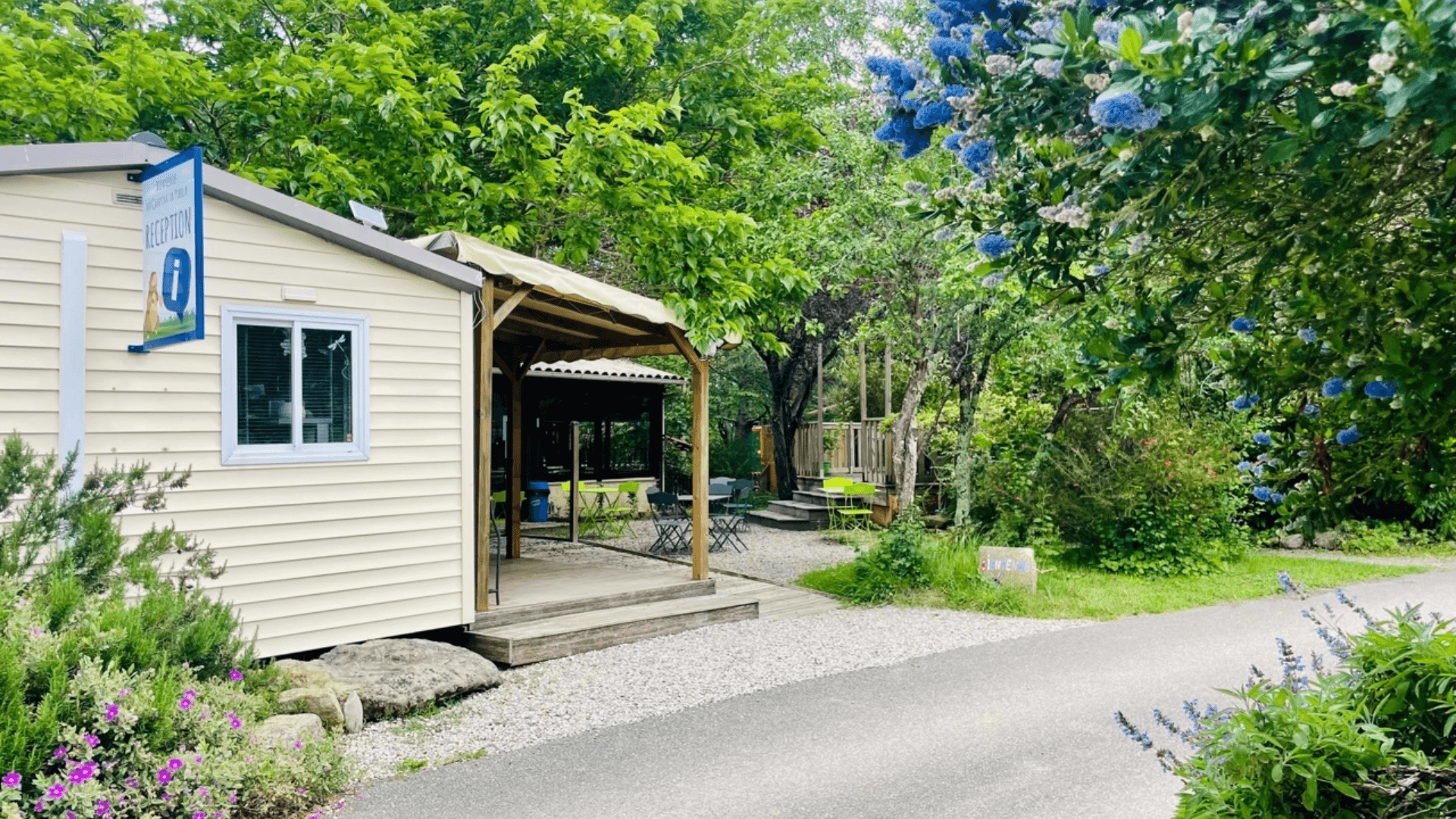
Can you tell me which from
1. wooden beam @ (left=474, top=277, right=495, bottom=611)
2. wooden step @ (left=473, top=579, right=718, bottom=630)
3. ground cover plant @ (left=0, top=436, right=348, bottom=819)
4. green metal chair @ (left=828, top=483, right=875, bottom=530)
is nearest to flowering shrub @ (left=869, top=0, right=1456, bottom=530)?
ground cover plant @ (left=0, top=436, right=348, bottom=819)

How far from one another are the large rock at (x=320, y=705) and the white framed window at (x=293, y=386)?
1766 millimetres

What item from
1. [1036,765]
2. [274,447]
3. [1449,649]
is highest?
[274,447]

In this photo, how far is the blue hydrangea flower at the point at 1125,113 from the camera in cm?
184

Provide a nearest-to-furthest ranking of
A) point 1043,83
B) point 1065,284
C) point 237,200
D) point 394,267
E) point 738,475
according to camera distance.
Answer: point 1043,83 < point 1065,284 < point 237,200 < point 394,267 < point 738,475

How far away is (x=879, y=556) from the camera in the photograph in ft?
33.9

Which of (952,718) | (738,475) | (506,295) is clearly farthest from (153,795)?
(738,475)

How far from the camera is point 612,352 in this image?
10406 millimetres

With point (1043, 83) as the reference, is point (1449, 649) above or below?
below

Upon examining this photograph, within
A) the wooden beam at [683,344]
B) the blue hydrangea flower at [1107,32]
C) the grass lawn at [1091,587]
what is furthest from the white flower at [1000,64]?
the grass lawn at [1091,587]

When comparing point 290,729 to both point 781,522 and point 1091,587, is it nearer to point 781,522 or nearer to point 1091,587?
point 1091,587

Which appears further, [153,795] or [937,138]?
[937,138]

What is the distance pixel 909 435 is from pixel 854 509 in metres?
Answer: 3.33

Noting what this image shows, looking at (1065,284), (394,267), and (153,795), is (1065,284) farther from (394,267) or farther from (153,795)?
(394,267)

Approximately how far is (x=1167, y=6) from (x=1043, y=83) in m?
0.45
